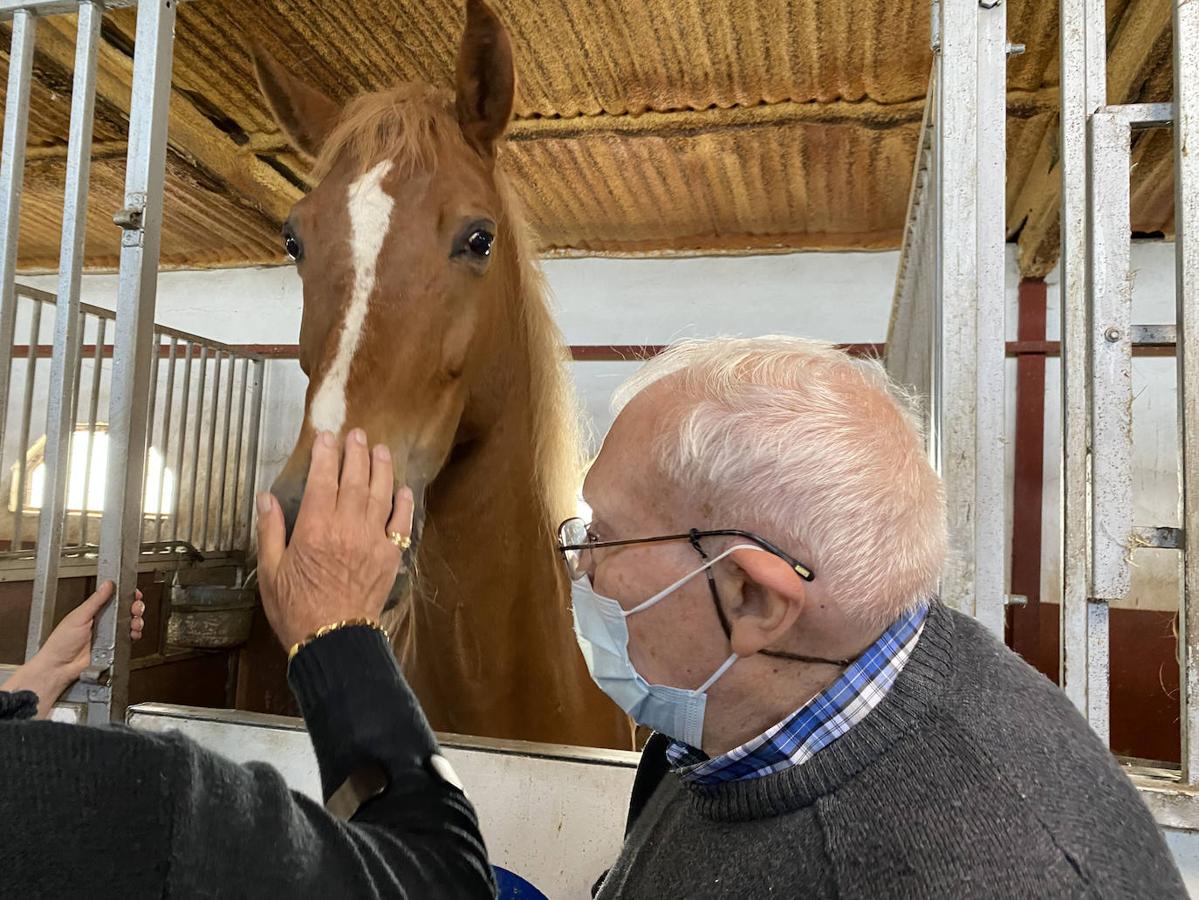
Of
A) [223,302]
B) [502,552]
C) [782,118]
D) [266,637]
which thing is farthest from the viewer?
[223,302]

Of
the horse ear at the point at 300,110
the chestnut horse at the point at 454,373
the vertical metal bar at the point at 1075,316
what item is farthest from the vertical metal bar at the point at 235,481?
the vertical metal bar at the point at 1075,316

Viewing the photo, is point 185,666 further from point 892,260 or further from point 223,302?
point 892,260

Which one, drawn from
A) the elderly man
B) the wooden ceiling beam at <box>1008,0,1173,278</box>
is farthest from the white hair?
the wooden ceiling beam at <box>1008,0,1173,278</box>

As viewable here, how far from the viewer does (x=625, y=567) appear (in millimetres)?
759

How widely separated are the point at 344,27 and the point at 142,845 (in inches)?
103

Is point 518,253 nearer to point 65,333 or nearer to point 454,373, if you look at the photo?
point 454,373

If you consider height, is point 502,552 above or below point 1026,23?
below

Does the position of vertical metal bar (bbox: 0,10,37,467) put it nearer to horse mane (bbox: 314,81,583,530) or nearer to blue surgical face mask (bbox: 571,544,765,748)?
horse mane (bbox: 314,81,583,530)

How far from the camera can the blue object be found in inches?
46.9

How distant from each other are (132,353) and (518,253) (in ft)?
2.93

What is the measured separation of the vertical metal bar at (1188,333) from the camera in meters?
1.02

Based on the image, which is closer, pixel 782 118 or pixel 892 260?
pixel 782 118

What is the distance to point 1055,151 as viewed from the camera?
317 cm

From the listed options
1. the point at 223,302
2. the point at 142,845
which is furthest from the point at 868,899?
the point at 223,302
